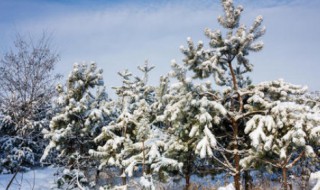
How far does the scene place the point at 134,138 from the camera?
14367 millimetres

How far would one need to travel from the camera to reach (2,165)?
19531mm

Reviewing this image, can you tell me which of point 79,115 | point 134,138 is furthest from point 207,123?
point 79,115

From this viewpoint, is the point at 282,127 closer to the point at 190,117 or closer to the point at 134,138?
the point at 190,117

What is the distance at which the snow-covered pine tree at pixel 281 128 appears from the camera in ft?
27.4

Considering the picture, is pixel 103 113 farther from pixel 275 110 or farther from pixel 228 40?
pixel 275 110

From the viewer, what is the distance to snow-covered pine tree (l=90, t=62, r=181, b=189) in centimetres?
1127

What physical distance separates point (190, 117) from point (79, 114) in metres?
7.06

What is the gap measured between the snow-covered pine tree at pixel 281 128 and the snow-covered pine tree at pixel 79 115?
7.82 meters

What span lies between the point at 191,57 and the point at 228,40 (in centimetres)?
128

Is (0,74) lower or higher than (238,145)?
higher

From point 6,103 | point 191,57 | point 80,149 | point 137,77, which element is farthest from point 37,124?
point 191,57

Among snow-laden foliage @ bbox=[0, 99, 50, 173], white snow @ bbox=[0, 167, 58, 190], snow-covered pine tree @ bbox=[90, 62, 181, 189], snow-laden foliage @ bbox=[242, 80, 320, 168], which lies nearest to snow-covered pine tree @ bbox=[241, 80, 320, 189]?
snow-laden foliage @ bbox=[242, 80, 320, 168]

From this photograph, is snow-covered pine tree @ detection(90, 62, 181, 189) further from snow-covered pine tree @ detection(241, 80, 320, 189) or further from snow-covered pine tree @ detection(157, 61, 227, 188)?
snow-covered pine tree @ detection(241, 80, 320, 189)

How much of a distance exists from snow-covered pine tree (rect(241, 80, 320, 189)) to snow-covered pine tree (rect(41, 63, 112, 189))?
25.6ft
